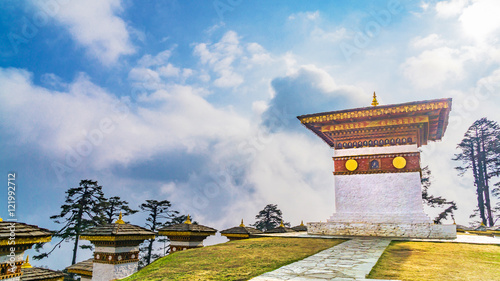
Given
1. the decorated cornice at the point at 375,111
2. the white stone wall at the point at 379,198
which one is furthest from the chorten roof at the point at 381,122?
the white stone wall at the point at 379,198

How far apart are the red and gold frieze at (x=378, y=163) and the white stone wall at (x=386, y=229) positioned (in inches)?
88.4

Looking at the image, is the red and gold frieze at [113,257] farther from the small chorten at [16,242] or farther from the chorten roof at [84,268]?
the small chorten at [16,242]

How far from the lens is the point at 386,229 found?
10.6 m

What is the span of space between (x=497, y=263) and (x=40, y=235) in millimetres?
9322

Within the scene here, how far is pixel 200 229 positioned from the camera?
13031 millimetres

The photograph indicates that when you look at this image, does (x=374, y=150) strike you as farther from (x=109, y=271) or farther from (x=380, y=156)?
(x=109, y=271)

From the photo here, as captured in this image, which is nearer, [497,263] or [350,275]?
[350,275]

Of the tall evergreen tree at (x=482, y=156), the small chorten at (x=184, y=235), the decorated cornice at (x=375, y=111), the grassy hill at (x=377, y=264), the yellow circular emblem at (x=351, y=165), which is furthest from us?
the tall evergreen tree at (x=482, y=156)

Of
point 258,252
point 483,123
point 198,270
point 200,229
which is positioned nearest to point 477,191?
point 483,123

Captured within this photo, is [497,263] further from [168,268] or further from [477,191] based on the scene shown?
[477,191]

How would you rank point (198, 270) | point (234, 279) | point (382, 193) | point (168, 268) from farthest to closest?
point (382, 193) < point (168, 268) < point (198, 270) < point (234, 279)

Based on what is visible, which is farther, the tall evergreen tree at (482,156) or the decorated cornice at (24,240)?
the tall evergreen tree at (482,156)

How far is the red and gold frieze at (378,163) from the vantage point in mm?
11703

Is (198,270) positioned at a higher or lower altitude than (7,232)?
lower
